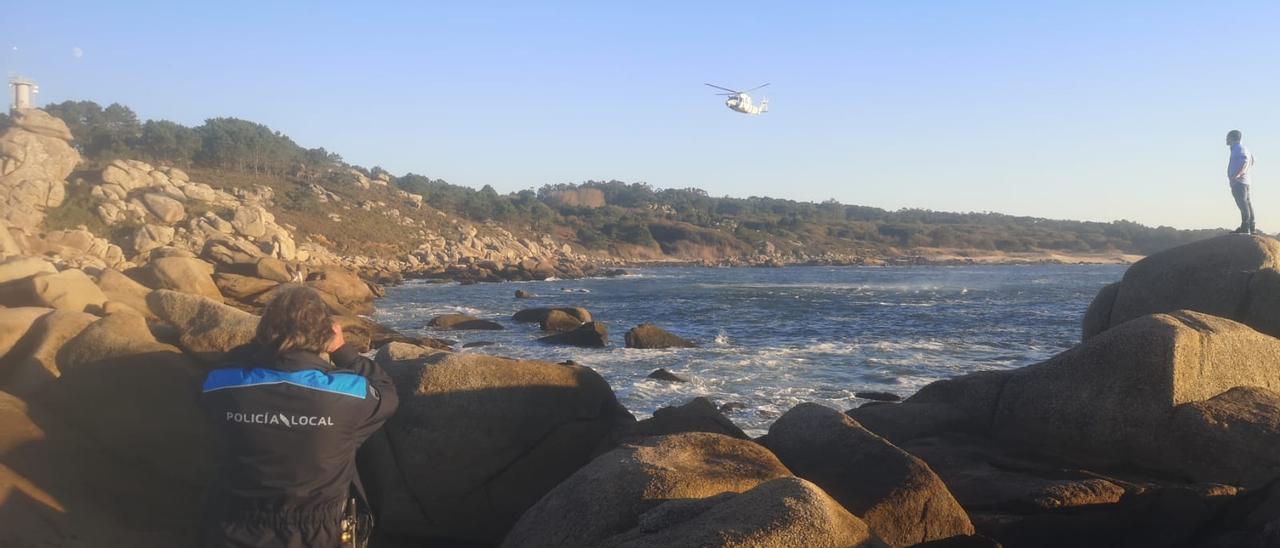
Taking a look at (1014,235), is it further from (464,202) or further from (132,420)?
(132,420)

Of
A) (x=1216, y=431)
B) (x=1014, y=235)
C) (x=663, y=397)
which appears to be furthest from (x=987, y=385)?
(x=1014, y=235)

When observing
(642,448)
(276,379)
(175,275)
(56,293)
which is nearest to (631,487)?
(642,448)

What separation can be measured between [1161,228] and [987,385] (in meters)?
172

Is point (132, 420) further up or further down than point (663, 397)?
further up

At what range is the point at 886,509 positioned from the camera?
20.4 feet

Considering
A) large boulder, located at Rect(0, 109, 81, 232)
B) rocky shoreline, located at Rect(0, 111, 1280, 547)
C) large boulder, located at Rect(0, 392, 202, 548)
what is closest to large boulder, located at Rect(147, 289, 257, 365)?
rocky shoreline, located at Rect(0, 111, 1280, 547)

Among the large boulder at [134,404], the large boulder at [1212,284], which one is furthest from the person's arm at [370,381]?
the large boulder at [1212,284]

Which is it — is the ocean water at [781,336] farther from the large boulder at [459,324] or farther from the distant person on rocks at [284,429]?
the distant person on rocks at [284,429]

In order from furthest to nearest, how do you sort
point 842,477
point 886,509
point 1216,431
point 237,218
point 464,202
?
point 464,202 < point 237,218 < point 1216,431 < point 842,477 < point 886,509

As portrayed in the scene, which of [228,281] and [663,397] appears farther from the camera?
[228,281]

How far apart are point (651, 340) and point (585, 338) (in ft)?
6.22

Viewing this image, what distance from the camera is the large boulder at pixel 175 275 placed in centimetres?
1794

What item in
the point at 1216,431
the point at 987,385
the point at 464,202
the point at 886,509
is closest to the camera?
the point at 886,509

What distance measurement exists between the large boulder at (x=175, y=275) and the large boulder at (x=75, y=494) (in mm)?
11371
